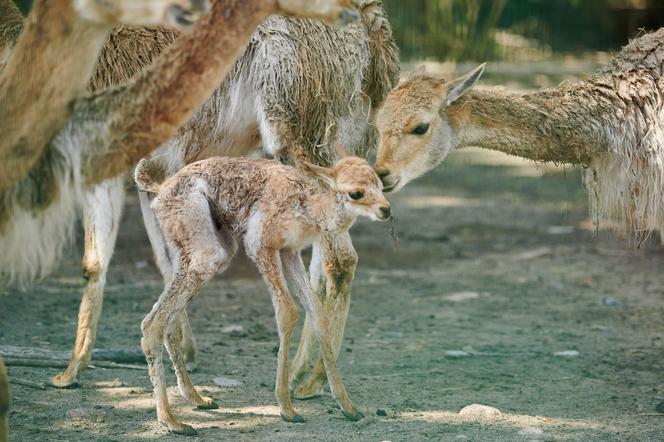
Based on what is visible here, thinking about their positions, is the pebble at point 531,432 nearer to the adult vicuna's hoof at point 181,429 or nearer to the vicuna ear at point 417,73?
the adult vicuna's hoof at point 181,429

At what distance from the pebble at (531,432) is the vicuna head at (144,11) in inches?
101

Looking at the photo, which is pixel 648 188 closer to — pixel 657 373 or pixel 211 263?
pixel 657 373

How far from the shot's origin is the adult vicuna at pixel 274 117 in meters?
5.89

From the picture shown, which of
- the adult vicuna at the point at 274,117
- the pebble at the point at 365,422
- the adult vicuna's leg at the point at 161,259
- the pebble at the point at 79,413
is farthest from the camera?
the adult vicuna's leg at the point at 161,259

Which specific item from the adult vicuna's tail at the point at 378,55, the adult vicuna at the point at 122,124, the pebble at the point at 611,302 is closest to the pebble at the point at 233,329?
the adult vicuna's tail at the point at 378,55

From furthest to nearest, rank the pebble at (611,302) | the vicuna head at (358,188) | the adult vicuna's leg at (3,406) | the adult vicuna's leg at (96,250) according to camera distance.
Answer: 1. the pebble at (611,302)
2. the adult vicuna's leg at (96,250)
3. the vicuna head at (358,188)
4. the adult vicuna's leg at (3,406)

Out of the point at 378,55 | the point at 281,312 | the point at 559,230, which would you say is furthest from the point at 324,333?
the point at 559,230

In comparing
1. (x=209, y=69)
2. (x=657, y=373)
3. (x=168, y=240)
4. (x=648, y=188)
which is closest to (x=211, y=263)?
(x=168, y=240)

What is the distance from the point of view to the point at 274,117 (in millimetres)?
5840

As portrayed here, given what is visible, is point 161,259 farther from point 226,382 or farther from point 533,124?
point 533,124

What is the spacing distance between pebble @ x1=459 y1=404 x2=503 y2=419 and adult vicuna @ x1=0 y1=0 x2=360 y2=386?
2.22m

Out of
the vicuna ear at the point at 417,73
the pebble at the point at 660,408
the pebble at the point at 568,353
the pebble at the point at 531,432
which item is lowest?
the pebble at the point at 660,408

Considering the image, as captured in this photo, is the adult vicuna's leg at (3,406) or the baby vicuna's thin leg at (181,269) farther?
A: the baby vicuna's thin leg at (181,269)

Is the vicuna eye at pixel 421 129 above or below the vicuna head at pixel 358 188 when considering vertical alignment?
above
